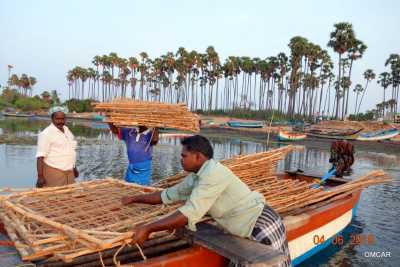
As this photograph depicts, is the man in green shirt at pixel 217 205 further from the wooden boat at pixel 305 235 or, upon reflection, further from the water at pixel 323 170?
the water at pixel 323 170

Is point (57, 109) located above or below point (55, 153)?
above

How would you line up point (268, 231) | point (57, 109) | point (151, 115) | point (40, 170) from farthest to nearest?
point (151, 115), point (57, 109), point (40, 170), point (268, 231)

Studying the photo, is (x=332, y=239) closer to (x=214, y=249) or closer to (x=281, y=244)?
(x=281, y=244)

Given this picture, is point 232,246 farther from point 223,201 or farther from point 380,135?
point 380,135

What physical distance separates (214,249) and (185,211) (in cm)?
43

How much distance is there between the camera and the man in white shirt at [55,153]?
13.5ft

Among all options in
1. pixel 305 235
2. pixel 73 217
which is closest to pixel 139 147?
pixel 73 217

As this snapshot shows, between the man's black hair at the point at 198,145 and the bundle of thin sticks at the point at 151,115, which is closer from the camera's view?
the man's black hair at the point at 198,145

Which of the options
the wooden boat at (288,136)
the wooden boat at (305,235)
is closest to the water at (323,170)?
the wooden boat at (305,235)

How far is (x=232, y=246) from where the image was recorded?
2525mm

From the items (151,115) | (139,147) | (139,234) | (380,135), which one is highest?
(151,115)

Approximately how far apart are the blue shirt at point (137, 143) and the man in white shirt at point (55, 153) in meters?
0.80

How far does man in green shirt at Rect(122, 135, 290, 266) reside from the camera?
93.0 inches

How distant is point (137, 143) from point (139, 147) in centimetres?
6
